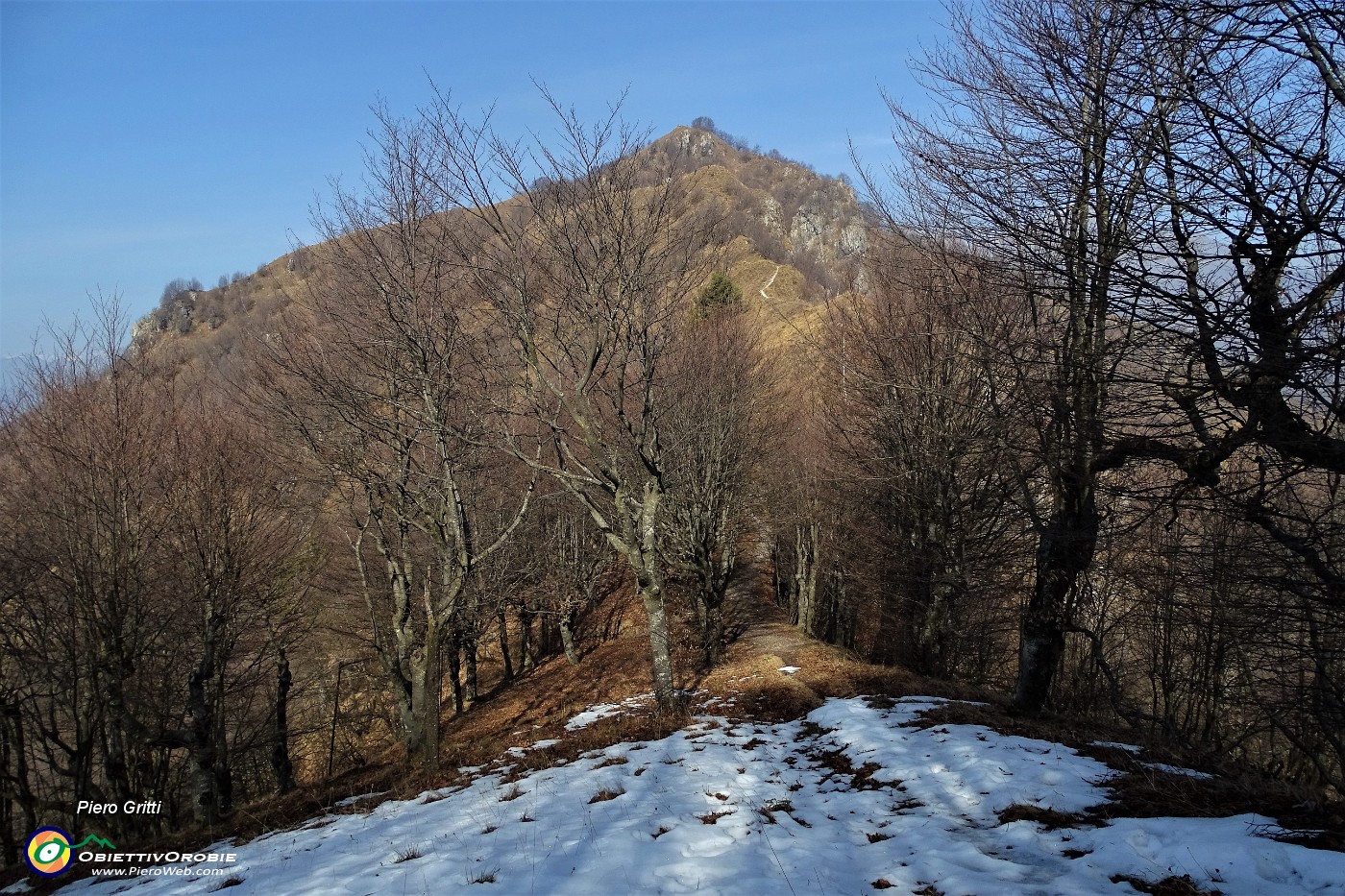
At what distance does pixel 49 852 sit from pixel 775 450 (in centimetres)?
1649

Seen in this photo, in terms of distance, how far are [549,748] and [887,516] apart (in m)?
9.09

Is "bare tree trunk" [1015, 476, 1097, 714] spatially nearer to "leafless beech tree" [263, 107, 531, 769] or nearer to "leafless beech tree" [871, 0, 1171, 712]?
"leafless beech tree" [871, 0, 1171, 712]

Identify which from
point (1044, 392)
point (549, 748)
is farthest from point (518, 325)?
point (1044, 392)

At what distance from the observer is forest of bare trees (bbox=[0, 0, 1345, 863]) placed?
13.7 ft

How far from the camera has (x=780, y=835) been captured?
5.03 meters

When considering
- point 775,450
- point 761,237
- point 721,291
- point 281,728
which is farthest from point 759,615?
point 761,237

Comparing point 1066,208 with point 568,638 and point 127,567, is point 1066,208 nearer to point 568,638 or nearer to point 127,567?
point 127,567

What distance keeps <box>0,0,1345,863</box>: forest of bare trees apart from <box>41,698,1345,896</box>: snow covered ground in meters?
1.32

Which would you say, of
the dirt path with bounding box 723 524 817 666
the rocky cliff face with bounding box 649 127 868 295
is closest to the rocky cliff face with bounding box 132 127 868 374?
the rocky cliff face with bounding box 649 127 868 295

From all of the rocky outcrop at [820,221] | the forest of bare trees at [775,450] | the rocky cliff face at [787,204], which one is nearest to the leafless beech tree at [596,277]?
the forest of bare trees at [775,450]

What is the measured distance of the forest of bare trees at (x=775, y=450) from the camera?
4176 millimetres

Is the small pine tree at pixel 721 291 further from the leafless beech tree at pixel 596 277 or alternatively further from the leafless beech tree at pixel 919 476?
the leafless beech tree at pixel 596 277

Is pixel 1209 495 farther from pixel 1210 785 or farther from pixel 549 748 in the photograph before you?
pixel 549 748

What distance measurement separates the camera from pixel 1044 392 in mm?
5613
